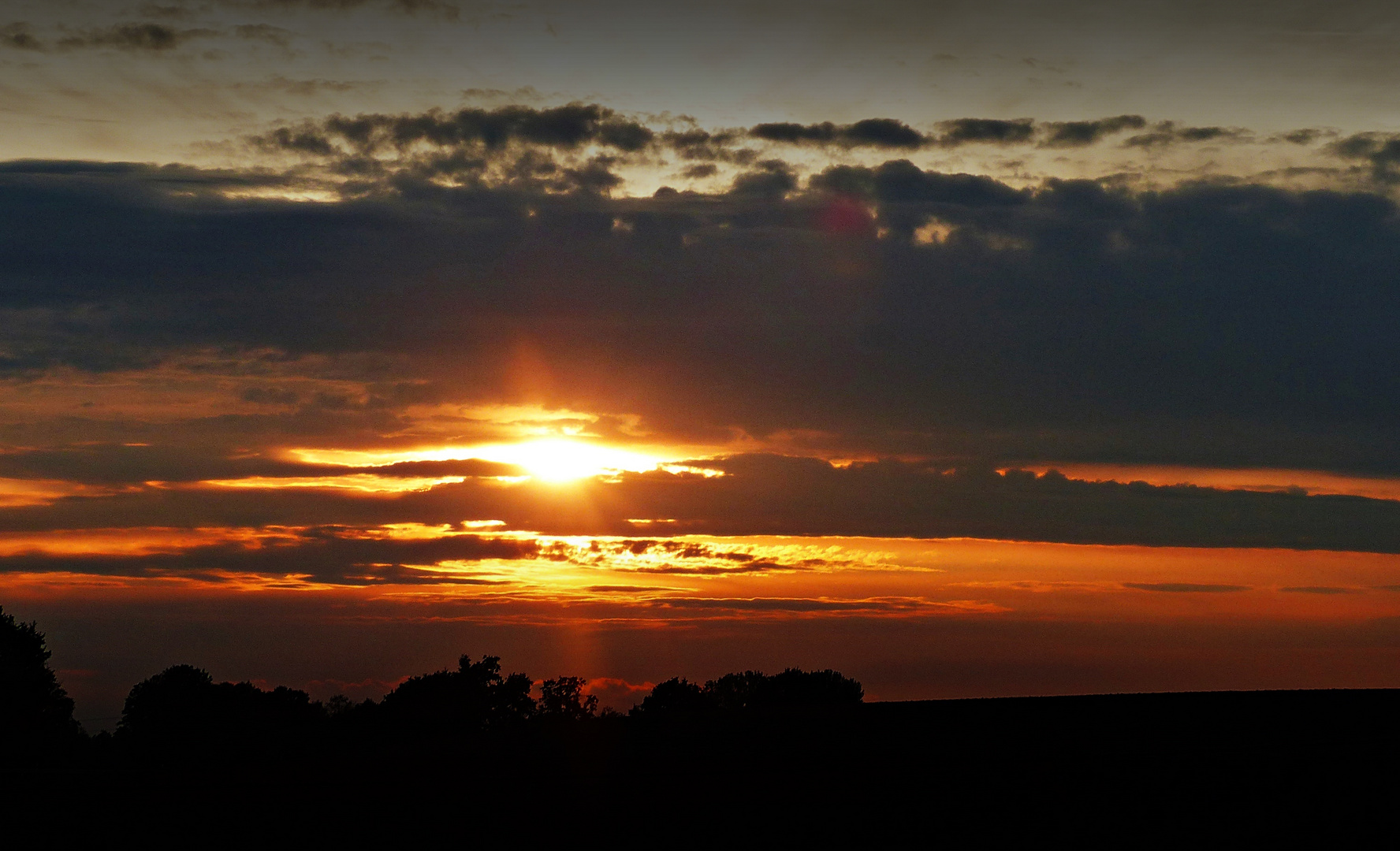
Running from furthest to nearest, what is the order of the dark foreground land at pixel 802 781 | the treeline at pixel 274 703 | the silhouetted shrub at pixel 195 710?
the silhouetted shrub at pixel 195 710, the treeline at pixel 274 703, the dark foreground land at pixel 802 781

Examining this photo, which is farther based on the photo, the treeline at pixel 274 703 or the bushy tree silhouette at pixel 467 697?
the bushy tree silhouette at pixel 467 697

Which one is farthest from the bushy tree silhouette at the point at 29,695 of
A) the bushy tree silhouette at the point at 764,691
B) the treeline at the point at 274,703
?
the bushy tree silhouette at the point at 764,691

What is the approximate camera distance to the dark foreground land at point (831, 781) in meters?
22.3

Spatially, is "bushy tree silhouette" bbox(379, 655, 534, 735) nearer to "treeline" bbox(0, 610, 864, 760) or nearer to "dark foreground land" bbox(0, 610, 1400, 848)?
"treeline" bbox(0, 610, 864, 760)

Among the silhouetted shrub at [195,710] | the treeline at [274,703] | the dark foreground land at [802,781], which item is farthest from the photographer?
the silhouetted shrub at [195,710]

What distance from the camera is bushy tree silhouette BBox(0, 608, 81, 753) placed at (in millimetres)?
85375

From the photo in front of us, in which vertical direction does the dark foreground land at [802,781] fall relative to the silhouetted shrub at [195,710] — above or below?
above

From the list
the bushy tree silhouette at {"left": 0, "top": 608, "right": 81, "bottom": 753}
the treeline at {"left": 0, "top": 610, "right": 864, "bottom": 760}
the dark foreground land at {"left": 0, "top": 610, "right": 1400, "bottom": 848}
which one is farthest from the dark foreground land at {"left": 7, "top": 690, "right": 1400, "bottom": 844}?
the bushy tree silhouette at {"left": 0, "top": 608, "right": 81, "bottom": 753}

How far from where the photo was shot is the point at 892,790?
24516mm

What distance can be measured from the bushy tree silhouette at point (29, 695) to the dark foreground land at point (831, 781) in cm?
6299

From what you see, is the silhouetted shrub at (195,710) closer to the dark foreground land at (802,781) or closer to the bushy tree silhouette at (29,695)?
the bushy tree silhouette at (29,695)

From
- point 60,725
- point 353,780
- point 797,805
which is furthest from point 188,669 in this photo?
point 797,805

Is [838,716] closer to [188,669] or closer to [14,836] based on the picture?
[14,836]

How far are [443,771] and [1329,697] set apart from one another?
29.6m
